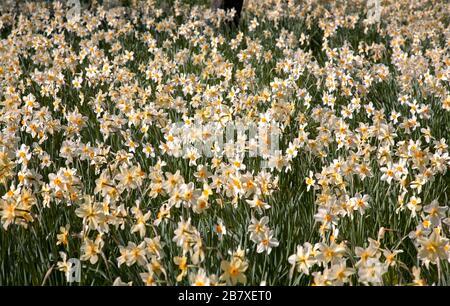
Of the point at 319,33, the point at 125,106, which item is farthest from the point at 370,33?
the point at 125,106

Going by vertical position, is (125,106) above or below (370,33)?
below

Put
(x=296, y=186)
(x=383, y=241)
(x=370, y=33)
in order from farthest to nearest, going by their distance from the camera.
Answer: (x=370, y=33) < (x=296, y=186) < (x=383, y=241)

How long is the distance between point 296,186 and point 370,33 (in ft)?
15.7

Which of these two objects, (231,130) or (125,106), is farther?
(125,106)

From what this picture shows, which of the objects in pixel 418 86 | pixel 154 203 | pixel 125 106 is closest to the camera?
pixel 154 203

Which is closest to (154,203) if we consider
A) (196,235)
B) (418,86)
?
(196,235)

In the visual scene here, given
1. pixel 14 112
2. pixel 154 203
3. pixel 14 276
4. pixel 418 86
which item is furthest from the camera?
pixel 418 86

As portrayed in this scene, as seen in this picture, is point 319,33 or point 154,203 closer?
point 154,203

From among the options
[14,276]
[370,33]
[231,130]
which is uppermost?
[370,33]

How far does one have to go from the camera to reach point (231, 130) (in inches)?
146

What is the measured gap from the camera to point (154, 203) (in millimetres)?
3127

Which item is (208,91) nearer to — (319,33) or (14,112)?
(14,112)
